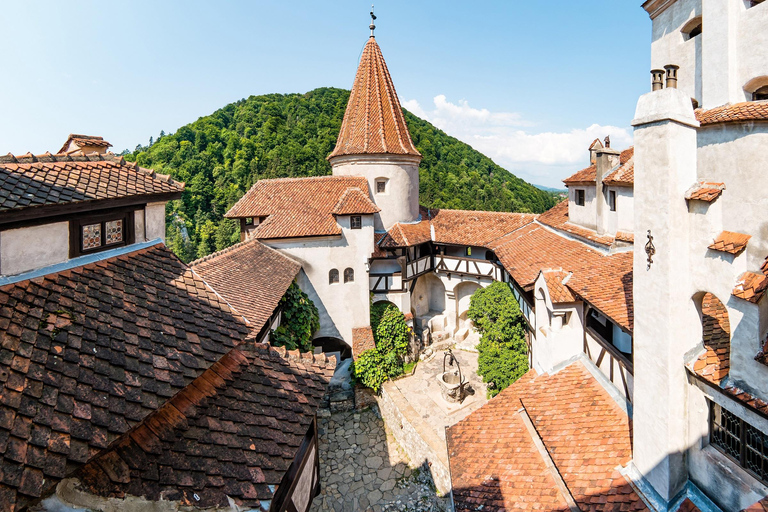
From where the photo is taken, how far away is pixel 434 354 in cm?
1859

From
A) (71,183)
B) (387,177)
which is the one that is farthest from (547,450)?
(387,177)

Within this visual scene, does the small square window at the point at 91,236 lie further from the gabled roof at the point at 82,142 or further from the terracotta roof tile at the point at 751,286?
the terracotta roof tile at the point at 751,286

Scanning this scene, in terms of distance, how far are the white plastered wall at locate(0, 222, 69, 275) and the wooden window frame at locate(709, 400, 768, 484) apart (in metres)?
Result: 7.91

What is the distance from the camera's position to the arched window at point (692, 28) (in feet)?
23.3

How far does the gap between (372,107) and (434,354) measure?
41.2 ft

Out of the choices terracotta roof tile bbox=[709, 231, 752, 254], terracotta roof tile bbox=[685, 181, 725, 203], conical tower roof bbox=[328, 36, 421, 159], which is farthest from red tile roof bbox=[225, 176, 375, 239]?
terracotta roof tile bbox=[709, 231, 752, 254]

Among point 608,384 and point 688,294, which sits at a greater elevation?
point 688,294

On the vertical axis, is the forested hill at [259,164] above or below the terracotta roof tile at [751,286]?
above

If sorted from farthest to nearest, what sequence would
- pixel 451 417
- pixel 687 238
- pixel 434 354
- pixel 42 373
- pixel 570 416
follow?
pixel 434 354 → pixel 451 417 → pixel 570 416 → pixel 687 238 → pixel 42 373

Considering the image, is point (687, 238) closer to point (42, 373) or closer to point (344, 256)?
point (42, 373)

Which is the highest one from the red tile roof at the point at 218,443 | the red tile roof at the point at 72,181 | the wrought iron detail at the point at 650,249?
the red tile roof at the point at 72,181

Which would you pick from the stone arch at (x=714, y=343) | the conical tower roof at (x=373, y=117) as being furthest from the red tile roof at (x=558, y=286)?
the conical tower roof at (x=373, y=117)

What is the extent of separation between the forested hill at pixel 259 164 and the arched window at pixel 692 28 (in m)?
30.6

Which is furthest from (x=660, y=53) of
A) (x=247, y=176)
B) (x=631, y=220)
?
(x=247, y=176)
